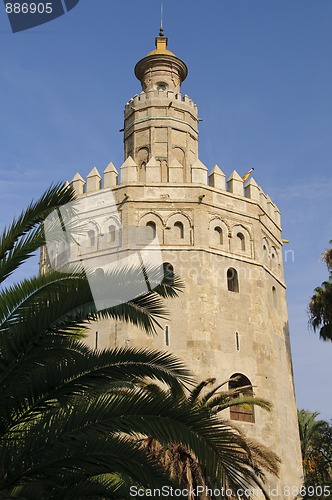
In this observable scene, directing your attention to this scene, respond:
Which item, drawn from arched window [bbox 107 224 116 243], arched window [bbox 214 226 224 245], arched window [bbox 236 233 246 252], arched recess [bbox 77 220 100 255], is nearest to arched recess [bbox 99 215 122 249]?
arched window [bbox 107 224 116 243]

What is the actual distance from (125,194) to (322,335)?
685 centimetres

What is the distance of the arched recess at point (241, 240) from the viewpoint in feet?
64.7

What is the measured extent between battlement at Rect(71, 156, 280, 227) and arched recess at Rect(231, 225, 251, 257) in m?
0.96

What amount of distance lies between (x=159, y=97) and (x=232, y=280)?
6.79 metres

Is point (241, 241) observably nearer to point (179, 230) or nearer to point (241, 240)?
point (241, 240)

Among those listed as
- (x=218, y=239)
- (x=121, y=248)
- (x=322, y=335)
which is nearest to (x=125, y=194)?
(x=121, y=248)

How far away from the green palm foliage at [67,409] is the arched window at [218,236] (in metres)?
12.2

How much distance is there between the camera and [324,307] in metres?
18.6

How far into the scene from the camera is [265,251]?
20672 millimetres

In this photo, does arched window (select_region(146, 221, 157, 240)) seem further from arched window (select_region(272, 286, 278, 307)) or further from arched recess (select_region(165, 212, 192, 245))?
arched window (select_region(272, 286, 278, 307))

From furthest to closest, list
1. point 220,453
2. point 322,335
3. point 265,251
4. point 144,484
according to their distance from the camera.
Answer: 1. point 265,251
2. point 322,335
3. point 144,484
4. point 220,453

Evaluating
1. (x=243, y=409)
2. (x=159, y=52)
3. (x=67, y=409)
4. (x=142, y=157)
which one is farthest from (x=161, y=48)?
(x=67, y=409)

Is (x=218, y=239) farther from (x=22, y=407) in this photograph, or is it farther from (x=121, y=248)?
(x=22, y=407)

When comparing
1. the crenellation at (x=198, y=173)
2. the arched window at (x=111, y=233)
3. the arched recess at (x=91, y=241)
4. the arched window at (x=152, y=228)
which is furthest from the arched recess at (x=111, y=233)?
the crenellation at (x=198, y=173)
